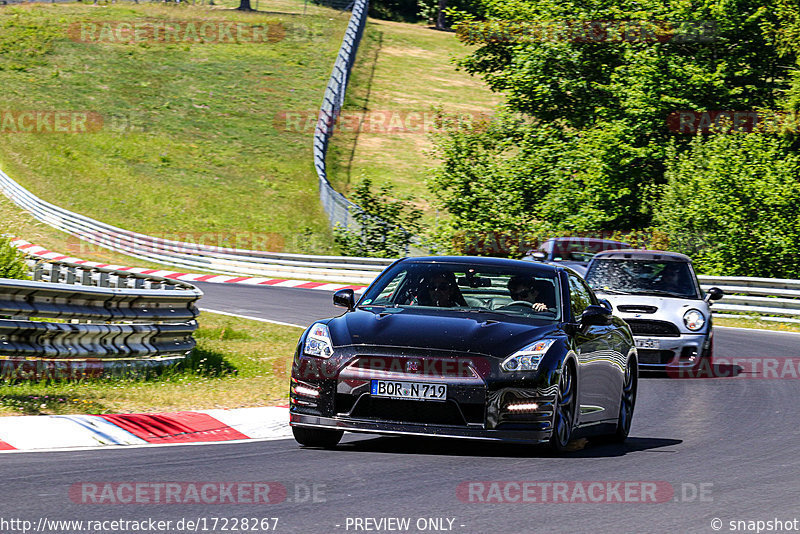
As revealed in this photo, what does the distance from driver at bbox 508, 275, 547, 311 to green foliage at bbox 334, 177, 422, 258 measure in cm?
2509

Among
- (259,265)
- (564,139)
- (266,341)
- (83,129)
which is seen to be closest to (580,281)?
(266,341)

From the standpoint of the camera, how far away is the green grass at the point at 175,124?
152 feet

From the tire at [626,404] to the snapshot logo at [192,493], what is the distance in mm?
3692

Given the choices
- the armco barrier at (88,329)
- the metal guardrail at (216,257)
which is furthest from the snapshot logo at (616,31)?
the armco barrier at (88,329)

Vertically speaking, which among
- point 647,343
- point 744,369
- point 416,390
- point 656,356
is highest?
point 416,390

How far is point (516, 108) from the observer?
3947cm

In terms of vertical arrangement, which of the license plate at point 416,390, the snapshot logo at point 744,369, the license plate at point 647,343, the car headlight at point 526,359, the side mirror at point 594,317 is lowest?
the snapshot logo at point 744,369

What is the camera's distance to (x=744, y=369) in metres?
16.4

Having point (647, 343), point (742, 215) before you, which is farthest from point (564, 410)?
point (742, 215)

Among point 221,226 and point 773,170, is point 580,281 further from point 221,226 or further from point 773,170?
point 221,226

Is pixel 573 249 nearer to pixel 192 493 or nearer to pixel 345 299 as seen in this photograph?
pixel 345 299

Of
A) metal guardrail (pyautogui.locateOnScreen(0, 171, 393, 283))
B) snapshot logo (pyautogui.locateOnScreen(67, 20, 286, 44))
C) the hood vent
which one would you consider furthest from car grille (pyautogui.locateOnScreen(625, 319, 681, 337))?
snapshot logo (pyautogui.locateOnScreen(67, 20, 286, 44))

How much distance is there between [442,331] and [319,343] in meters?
0.89

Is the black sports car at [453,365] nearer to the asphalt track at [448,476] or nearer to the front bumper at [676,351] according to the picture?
the asphalt track at [448,476]
